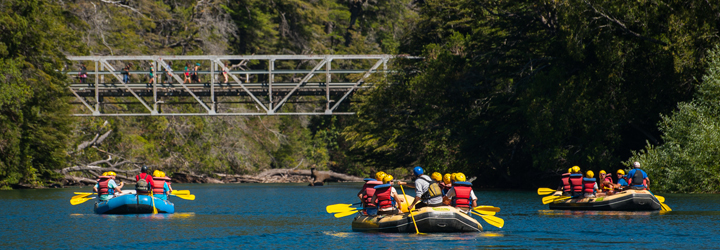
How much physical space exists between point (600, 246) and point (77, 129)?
48202mm

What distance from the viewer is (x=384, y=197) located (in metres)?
22.7

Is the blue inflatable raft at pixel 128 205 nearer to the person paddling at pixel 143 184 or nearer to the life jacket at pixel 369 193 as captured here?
the person paddling at pixel 143 184

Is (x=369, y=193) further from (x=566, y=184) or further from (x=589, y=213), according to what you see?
(x=566, y=184)

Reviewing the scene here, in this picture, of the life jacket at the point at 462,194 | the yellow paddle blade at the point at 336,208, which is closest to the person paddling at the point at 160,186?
the yellow paddle blade at the point at 336,208

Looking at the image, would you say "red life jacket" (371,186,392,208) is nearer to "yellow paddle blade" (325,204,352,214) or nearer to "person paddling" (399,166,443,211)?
"person paddling" (399,166,443,211)

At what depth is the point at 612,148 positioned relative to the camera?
40.2 meters

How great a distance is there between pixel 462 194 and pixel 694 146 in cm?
1841

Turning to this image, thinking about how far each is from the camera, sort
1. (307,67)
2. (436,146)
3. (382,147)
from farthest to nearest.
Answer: (307,67), (382,147), (436,146)

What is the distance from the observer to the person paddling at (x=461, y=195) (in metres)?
22.2

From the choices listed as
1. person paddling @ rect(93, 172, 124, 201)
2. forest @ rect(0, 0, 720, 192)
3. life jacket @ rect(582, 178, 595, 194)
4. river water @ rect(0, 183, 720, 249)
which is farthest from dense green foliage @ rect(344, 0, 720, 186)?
person paddling @ rect(93, 172, 124, 201)

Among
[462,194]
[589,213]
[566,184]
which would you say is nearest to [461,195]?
[462,194]

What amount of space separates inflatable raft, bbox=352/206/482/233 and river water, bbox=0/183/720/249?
8.4 inches

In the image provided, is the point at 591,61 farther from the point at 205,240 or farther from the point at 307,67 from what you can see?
the point at 307,67

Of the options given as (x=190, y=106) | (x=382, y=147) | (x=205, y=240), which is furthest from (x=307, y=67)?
(x=205, y=240)
